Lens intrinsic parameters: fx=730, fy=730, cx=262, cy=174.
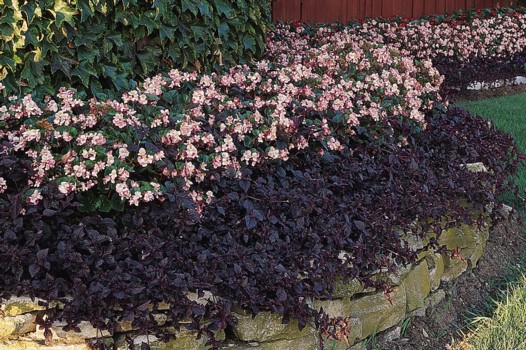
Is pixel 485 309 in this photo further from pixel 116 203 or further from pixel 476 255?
pixel 116 203

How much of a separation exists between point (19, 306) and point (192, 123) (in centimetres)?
114

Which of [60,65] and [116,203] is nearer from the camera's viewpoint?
[116,203]

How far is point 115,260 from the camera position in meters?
2.80

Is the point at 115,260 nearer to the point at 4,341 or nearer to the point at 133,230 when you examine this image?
the point at 133,230

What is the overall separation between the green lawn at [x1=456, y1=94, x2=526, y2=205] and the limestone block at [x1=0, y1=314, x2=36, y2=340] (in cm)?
400

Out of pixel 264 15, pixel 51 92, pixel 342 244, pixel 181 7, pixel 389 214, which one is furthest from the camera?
pixel 264 15

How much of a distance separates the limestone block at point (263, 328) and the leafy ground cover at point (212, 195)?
0.05 meters

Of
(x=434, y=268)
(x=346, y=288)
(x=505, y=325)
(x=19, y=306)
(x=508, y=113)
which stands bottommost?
(x=508, y=113)

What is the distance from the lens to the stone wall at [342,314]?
2639 millimetres

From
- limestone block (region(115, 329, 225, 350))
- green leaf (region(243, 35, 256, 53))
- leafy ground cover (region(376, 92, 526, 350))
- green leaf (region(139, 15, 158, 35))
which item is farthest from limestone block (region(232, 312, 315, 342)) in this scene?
green leaf (region(243, 35, 256, 53))

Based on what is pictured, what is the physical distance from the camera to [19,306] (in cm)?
262

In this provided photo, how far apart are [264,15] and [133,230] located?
8.54 feet

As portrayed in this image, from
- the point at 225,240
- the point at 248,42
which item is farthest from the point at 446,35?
the point at 225,240

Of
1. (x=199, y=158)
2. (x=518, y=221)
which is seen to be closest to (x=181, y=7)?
(x=199, y=158)
